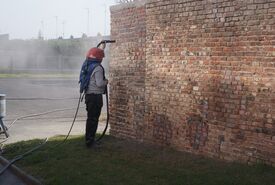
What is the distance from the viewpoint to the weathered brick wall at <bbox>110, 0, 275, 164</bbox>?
6.55 meters

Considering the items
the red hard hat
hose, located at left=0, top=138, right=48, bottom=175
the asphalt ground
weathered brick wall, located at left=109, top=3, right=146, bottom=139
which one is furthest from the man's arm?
the asphalt ground

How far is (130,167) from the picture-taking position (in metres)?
7.10

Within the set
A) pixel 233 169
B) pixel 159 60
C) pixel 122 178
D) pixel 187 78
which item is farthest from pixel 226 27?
pixel 122 178

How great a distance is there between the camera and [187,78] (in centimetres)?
776

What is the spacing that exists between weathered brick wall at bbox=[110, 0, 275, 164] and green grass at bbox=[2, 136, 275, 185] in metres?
0.36

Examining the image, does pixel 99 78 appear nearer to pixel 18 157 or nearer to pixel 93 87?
pixel 93 87

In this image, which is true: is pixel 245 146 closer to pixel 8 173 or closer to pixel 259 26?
pixel 259 26

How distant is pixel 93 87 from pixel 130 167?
7.17ft

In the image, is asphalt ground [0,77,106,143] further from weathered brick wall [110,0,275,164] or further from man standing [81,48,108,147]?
weathered brick wall [110,0,275,164]

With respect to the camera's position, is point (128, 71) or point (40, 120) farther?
point (40, 120)

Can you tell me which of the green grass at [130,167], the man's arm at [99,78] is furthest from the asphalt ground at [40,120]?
the man's arm at [99,78]

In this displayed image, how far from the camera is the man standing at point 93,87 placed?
8539mm

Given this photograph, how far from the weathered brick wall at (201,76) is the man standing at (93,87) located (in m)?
0.86

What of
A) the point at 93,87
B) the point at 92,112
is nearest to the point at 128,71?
the point at 93,87
